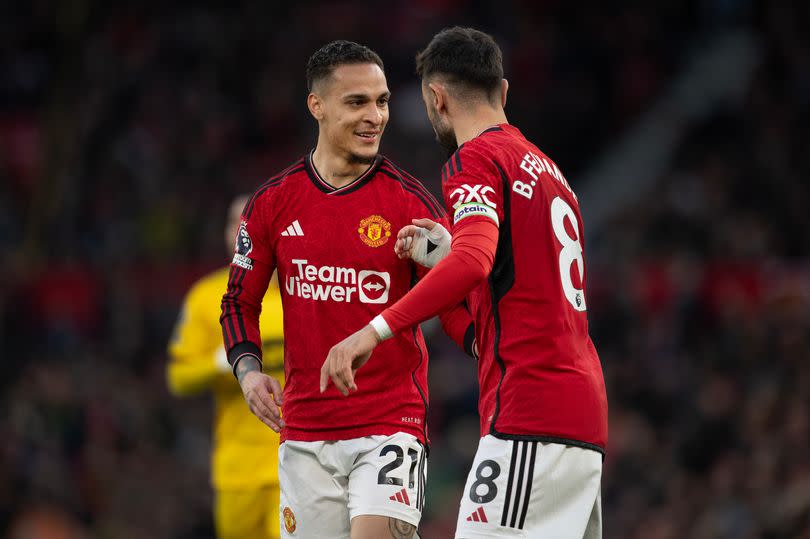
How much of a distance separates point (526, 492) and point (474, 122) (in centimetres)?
130

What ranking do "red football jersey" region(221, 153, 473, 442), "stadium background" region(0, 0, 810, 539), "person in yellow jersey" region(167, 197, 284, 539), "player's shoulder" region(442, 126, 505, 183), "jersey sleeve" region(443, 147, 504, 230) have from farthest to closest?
1. "stadium background" region(0, 0, 810, 539)
2. "person in yellow jersey" region(167, 197, 284, 539)
3. "red football jersey" region(221, 153, 473, 442)
4. "player's shoulder" region(442, 126, 505, 183)
5. "jersey sleeve" region(443, 147, 504, 230)

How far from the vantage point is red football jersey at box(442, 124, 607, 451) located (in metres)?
4.32

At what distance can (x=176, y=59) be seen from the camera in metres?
16.8

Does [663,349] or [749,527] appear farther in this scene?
[663,349]

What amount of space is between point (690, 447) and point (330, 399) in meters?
5.95

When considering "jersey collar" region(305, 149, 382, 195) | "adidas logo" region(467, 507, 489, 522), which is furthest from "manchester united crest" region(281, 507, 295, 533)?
"jersey collar" region(305, 149, 382, 195)

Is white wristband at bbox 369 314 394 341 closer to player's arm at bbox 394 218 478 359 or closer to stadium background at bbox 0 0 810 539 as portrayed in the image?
player's arm at bbox 394 218 478 359

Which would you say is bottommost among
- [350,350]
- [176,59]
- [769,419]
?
[769,419]

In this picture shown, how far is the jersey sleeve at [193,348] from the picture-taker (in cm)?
709

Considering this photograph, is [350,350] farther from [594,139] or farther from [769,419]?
[594,139]

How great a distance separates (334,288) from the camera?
16.4 feet

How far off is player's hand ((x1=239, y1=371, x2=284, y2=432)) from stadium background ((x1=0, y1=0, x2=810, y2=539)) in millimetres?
5061

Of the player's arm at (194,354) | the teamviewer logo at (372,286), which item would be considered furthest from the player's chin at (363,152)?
the player's arm at (194,354)

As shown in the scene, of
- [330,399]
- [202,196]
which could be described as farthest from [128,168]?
[330,399]
